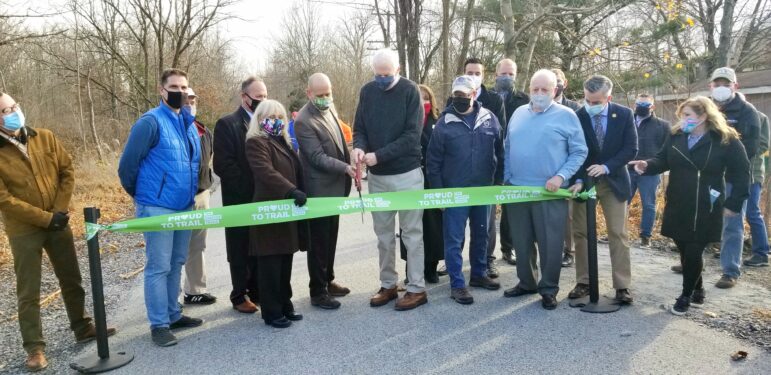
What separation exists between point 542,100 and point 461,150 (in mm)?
880

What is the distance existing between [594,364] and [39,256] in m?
4.18

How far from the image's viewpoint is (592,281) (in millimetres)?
4727

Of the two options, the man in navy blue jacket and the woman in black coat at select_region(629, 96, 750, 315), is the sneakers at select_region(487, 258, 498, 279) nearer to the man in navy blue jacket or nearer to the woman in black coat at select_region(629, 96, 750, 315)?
the man in navy blue jacket

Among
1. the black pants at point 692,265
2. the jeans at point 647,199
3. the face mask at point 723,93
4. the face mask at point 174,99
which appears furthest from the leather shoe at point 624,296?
the face mask at point 174,99

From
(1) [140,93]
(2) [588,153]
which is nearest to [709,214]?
(2) [588,153]

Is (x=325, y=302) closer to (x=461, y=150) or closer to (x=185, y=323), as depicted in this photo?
(x=185, y=323)

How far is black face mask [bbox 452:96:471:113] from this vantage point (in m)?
5.00

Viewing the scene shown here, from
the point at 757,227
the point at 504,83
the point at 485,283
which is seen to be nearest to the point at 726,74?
the point at 757,227

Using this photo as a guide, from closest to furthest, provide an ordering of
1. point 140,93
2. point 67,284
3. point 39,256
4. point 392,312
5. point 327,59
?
point 39,256, point 67,284, point 392,312, point 140,93, point 327,59

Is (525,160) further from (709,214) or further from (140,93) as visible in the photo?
(140,93)

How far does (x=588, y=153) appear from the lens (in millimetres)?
4953

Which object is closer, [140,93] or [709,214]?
[709,214]

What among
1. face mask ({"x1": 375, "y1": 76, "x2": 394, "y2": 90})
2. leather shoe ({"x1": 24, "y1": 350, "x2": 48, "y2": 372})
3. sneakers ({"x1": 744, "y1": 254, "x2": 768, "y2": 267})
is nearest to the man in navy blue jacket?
face mask ({"x1": 375, "y1": 76, "x2": 394, "y2": 90})

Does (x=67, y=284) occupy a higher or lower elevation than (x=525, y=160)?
lower
